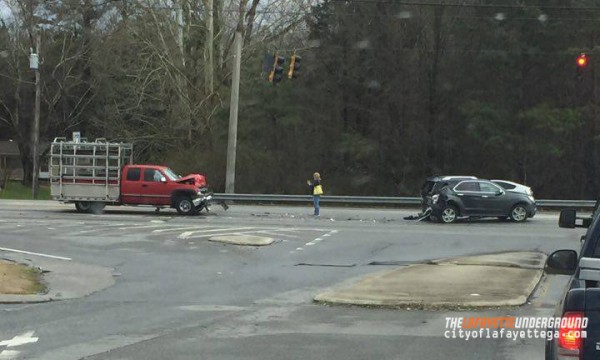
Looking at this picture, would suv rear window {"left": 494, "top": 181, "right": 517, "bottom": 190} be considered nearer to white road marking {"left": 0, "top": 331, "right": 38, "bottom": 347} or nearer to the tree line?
the tree line

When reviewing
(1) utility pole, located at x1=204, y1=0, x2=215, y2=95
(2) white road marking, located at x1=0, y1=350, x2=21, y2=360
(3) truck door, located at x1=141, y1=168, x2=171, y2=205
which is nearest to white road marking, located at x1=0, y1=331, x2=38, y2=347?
(2) white road marking, located at x1=0, y1=350, x2=21, y2=360

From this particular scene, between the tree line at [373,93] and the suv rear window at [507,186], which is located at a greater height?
the tree line at [373,93]

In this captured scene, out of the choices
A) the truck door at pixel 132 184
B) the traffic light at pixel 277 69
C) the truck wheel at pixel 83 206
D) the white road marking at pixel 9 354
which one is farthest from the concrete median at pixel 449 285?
the truck wheel at pixel 83 206

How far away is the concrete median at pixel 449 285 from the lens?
37.3 feet

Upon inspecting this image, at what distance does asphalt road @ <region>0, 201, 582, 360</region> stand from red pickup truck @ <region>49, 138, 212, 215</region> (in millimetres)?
1605

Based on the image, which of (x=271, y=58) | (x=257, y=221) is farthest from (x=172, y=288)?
A: (x=271, y=58)

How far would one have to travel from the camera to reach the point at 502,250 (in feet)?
64.0

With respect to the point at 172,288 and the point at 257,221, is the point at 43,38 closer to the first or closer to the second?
the point at 257,221

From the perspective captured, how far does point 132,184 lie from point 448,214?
12258 millimetres

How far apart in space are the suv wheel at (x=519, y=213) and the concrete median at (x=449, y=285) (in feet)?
36.4

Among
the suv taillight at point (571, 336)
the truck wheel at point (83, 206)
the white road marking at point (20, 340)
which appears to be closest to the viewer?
the suv taillight at point (571, 336)

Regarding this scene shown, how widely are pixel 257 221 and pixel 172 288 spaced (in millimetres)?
13762

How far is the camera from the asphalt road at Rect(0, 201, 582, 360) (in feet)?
28.0

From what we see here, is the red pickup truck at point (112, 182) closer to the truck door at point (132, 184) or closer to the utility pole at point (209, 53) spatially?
the truck door at point (132, 184)
